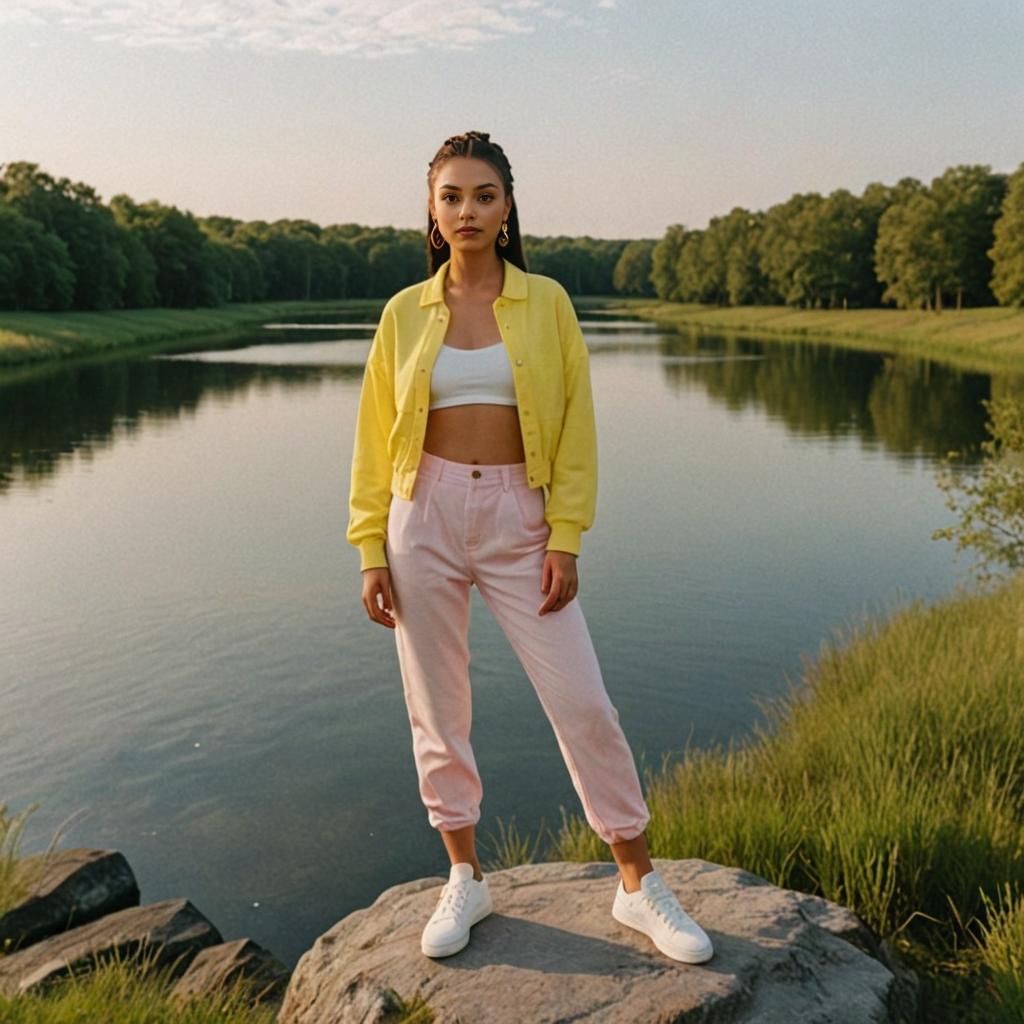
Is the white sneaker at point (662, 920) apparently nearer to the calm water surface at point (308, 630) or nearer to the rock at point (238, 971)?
the rock at point (238, 971)

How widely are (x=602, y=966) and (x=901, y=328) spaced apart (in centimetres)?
6324

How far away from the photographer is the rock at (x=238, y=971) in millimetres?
4742

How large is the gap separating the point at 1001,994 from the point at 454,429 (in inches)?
97.9

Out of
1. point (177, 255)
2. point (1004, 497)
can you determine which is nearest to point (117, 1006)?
point (1004, 497)

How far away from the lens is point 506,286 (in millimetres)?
3586

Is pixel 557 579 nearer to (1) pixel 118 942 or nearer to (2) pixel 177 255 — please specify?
(1) pixel 118 942

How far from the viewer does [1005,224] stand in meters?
57.9

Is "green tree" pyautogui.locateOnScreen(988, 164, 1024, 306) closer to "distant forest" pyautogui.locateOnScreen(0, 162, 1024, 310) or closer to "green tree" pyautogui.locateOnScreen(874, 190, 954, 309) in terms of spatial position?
"distant forest" pyautogui.locateOnScreen(0, 162, 1024, 310)

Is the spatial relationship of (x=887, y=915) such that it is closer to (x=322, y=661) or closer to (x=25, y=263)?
(x=322, y=661)

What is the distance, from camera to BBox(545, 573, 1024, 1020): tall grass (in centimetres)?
451

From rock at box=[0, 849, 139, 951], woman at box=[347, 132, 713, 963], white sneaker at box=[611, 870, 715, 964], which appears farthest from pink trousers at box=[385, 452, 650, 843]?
rock at box=[0, 849, 139, 951]

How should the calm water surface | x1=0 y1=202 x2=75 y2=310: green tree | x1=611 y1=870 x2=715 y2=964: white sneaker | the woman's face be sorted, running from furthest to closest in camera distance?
x1=0 y1=202 x2=75 y2=310: green tree, the calm water surface, the woman's face, x1=611 y1=870 x2=715 y2=964: white sneaker

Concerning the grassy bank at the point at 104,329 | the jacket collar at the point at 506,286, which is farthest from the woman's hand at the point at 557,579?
the grassy bank at the point at 104,329

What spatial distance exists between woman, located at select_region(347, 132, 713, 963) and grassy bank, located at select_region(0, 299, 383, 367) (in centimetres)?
4128
